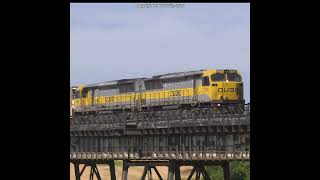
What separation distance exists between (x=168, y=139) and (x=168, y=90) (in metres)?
10.8

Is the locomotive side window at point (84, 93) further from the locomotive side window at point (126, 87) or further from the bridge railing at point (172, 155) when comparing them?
the bridge railing at point (172, 155)

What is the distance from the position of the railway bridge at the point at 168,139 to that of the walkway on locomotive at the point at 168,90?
3614 mm

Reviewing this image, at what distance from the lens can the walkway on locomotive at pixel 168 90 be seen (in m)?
51.4

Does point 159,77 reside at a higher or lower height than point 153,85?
higher

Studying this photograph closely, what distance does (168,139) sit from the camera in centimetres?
4491

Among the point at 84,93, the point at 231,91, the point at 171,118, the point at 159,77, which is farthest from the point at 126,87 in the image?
the point at 171,118

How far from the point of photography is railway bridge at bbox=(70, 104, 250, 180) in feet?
131

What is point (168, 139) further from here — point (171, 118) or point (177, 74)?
point (177, 74)

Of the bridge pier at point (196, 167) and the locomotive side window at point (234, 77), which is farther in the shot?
the locomotive side window at point (234, 77)

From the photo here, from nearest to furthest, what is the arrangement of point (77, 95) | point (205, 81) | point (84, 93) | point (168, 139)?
1. point (168, 139)
2. point (205, 81)
3. point (84, 93)
4. point (77, 95)

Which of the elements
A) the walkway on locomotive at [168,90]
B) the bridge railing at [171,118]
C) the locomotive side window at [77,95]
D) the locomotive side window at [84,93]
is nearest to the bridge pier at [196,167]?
the bridge railing at [171,118]

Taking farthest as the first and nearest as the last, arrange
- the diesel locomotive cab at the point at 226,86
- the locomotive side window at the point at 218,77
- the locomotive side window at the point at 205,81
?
the locomotive side window at the point at 218,77
the locomotive side window at the point at 205,81
the diesel locomotive cab at the point at 226,86

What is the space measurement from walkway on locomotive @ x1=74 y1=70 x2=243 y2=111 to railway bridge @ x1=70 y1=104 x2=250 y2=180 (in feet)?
11.9
